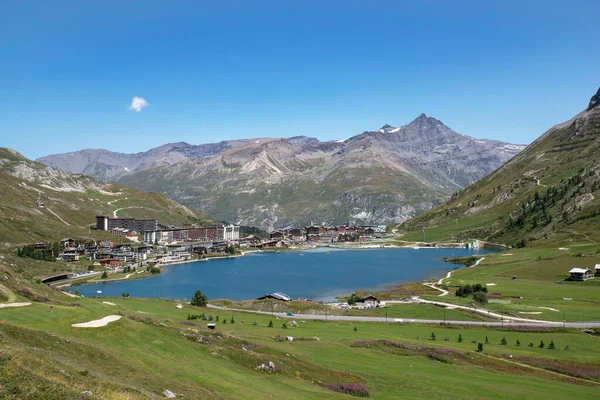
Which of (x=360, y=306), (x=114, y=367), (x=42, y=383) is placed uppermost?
(x=42, y=383)

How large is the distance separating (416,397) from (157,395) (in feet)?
54.8

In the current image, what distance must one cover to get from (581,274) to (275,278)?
81.7 meters

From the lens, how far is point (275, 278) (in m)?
148

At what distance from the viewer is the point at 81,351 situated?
25.0 meters

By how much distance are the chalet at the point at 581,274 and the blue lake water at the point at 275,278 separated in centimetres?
4105

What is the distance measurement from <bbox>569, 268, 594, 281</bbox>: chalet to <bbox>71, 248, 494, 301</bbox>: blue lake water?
41048mm

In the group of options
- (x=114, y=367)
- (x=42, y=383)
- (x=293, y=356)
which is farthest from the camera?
(x=293, y=356)

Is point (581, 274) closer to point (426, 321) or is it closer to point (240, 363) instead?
point (426, 321)

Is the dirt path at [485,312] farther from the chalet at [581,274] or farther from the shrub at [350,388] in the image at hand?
the shrub at [350,388]

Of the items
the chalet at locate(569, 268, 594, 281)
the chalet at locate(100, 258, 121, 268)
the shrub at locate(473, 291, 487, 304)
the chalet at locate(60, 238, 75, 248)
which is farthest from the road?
the chalet at locate(60, 238, 75, 248)

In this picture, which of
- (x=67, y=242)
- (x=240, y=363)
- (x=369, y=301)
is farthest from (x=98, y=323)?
(x=67, y=242)

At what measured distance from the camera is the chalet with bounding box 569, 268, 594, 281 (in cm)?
10050

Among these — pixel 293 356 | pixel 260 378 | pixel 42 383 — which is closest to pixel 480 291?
pixel 293 356

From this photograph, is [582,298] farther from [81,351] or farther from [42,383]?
[42,383]
